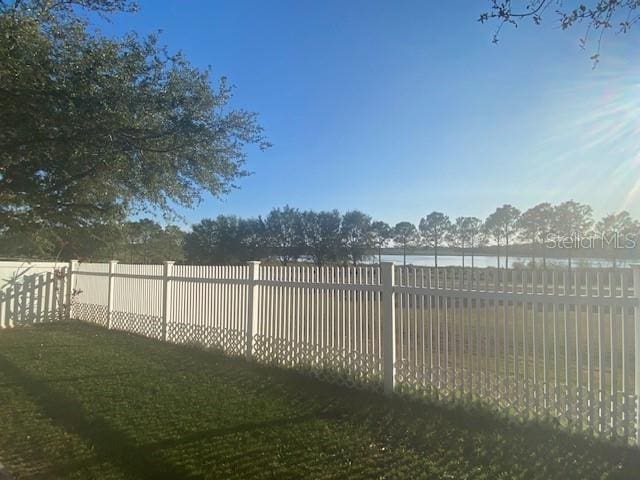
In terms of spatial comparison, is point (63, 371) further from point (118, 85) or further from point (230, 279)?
point (118, 85)

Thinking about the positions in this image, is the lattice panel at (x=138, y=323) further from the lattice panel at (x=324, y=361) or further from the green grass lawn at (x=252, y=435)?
the lattice panel at (x=324, y=361)

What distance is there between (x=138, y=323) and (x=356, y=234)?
48.1 metres

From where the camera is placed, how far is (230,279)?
9.09m

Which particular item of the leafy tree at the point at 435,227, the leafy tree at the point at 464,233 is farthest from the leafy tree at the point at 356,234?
the leafy tree at the point at 464,233

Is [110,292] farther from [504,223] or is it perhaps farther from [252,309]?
[504,223]

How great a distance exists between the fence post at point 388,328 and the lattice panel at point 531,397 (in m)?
0.10

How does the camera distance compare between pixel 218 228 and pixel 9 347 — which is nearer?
pixel 9 347

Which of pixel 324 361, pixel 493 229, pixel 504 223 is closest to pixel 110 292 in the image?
pixel 324 361

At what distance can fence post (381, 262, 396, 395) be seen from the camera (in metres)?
6.29

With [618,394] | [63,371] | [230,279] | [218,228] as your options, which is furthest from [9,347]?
[218,228]

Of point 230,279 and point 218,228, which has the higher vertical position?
point 218,228

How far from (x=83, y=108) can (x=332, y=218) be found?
5269 centimetres

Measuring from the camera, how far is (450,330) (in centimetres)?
585

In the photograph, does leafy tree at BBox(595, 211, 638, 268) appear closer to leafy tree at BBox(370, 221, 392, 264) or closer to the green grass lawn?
the green grass lawn
